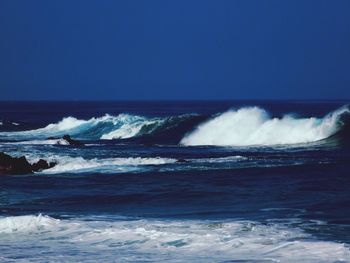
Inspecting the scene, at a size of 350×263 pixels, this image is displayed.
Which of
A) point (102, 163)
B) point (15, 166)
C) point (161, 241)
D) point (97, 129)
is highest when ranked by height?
point (97, 129)

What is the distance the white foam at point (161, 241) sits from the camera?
13812 mm

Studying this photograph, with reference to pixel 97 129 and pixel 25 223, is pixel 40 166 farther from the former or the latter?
pixel 97 129

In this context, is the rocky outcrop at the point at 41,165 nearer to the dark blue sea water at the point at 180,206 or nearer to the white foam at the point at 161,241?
the dark blue sea water at the point at 180,206

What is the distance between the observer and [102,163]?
32438 millimetres

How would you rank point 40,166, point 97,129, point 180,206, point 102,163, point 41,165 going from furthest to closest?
point 97,129, point 102,163, point 41,165, point 40,166, point 180,206

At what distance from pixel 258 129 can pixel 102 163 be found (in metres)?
21.6

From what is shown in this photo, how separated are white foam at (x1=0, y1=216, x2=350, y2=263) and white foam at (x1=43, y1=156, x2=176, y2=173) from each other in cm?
1264

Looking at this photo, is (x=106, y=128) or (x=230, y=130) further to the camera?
(x=106, y=128)

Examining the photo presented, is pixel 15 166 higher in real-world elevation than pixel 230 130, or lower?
lower

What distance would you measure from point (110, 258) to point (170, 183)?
11.5m

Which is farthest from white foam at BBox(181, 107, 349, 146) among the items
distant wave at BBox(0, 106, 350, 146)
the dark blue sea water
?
the dark blue sea water

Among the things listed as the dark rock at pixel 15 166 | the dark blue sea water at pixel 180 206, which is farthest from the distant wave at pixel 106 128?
the dark rock at pixel 15 166

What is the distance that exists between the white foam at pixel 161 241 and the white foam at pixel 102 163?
12642 mm

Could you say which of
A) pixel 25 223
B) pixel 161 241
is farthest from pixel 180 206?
pixel 161 241
